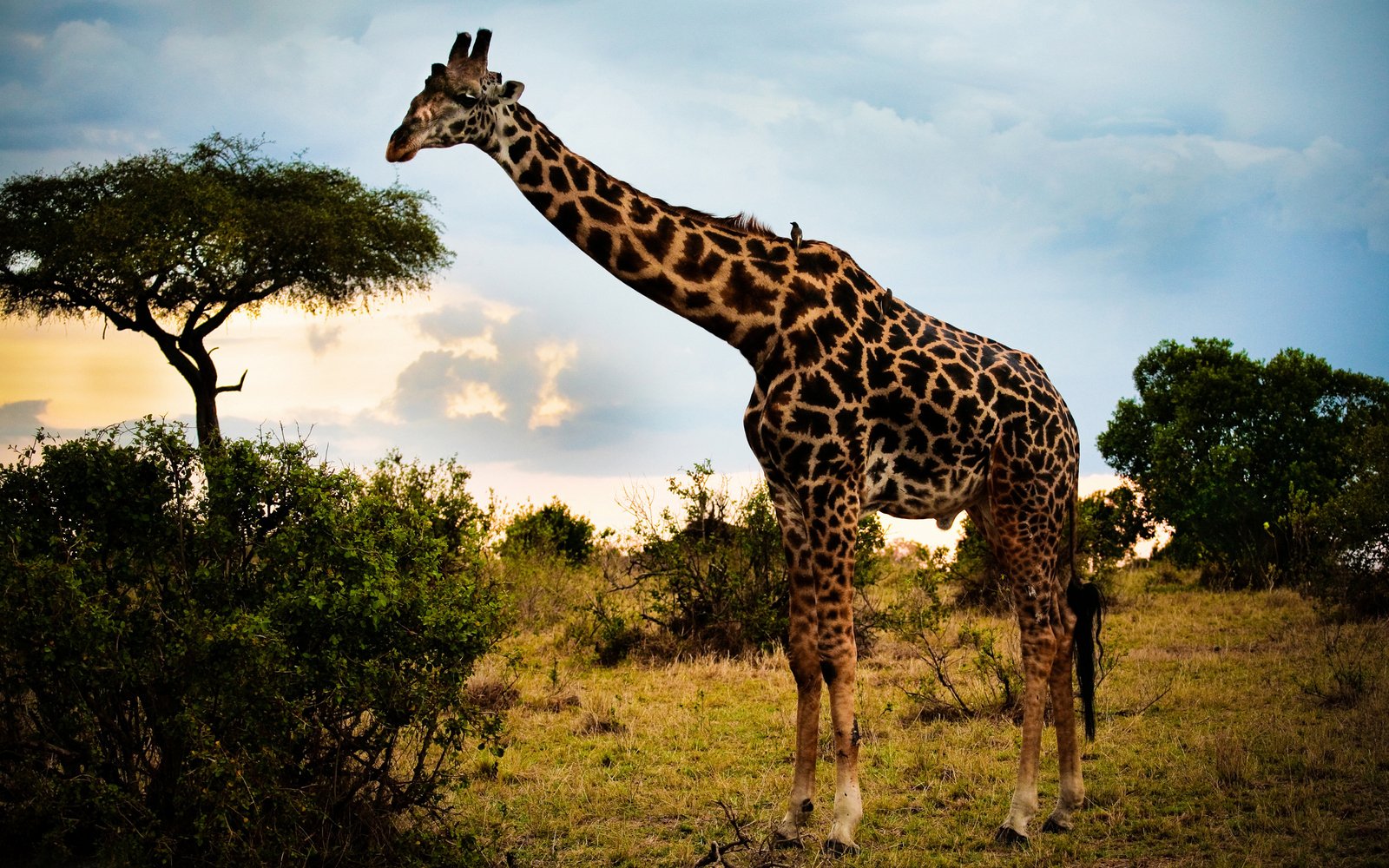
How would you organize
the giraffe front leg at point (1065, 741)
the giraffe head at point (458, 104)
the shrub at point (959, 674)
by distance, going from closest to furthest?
the giraffe head at point (458, 104)
the giraffe front leg at point (1065, 741)
the shrub at point (959, 674)

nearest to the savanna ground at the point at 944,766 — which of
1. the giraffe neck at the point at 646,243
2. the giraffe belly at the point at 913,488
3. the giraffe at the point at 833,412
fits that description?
the giraffe at the point at 833,412

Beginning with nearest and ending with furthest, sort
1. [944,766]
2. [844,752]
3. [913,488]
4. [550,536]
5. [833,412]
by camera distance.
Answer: [844,752] < [833,412] < [913,488] < [944,766] < [550,536]

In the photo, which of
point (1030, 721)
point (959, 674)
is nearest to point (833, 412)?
point (1030, 721)

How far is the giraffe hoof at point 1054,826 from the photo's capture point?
6.70 m

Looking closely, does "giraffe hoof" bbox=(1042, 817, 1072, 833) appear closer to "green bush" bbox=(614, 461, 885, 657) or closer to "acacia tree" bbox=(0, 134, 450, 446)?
"green bush" bbox=(614, 461, 885, 657)

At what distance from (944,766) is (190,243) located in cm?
2100

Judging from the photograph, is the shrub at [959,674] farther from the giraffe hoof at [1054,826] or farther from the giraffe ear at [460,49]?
the giraffe ear at [460,49]

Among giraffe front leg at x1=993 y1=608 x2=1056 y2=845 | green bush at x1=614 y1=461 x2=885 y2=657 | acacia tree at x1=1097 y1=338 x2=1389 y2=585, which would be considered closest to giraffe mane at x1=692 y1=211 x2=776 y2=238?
giraffe front leg at x1=993 y1=608 x2=1056 y2=845

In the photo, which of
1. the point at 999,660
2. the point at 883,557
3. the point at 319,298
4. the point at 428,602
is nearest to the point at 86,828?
the point at 428,602

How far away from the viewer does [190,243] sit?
23891mm

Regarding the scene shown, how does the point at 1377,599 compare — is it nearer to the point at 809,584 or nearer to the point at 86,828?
the point at 809,584

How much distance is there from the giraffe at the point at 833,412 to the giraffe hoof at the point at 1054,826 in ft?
0.04

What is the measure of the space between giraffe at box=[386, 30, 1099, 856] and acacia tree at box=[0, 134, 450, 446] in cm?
1852

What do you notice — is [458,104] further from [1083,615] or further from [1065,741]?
[1065,741]
